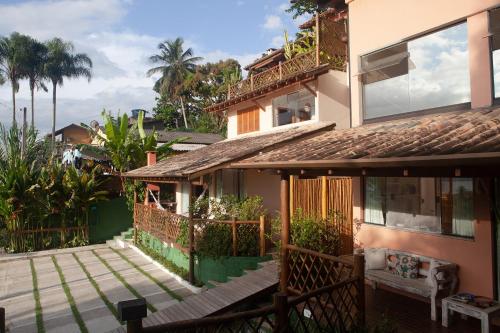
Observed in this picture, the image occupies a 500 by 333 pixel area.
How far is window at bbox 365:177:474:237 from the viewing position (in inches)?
282

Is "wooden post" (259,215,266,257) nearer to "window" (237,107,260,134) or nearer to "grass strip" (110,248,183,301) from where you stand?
"grass strip" (110,248,183,301)

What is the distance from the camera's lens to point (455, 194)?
7.32 meters

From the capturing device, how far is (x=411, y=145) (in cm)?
588

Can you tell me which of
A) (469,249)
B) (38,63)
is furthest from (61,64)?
(469,249)

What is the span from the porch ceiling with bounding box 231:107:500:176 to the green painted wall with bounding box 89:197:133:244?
14976 millimetres

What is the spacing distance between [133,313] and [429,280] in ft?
18.1

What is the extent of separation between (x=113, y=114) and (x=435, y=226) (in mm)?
21826

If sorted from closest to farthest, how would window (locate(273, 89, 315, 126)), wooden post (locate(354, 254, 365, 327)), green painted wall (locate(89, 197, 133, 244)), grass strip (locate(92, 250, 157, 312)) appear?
wooden post (locate(354, 254, 365, 327))
grass strip (locate(92, 250, 157, 312))
window (locate(273, 89, 315, 126))
green painted wall (locate(89, 197, 133, 244))

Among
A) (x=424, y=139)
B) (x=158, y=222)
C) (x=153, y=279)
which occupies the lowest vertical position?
(x=153, y=279)

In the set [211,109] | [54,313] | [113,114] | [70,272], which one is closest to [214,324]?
[54,313]

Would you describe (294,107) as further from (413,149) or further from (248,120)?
(413,149)

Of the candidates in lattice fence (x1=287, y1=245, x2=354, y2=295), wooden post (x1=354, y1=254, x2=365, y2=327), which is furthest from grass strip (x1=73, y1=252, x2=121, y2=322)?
wooden post (x1=354, y1=254, x2=365, y2=327)

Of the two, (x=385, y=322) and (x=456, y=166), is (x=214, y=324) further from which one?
(x=456, y=166)

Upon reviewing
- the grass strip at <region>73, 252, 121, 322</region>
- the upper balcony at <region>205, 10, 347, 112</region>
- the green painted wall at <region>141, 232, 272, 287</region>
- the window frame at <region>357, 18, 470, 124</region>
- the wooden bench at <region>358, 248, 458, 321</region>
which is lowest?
the grass strip at <region>73, 252, 121, 322</region>
